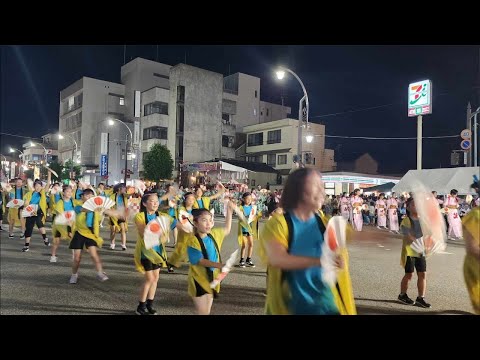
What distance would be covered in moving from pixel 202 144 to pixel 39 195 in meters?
35.5

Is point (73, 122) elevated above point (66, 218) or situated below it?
above

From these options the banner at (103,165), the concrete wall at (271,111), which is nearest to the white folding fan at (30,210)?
the banner at (103,165)

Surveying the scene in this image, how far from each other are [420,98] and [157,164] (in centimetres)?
2497

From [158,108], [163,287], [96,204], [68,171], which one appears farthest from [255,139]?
[163,287]

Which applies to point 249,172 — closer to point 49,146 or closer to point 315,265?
point 315,265

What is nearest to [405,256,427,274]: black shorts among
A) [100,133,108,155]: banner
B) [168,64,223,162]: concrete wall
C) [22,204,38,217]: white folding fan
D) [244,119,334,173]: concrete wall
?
[22,204,38,217]: white folding fan

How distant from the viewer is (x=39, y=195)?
36.0 feet

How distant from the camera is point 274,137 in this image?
42812mm

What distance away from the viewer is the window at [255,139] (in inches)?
1772

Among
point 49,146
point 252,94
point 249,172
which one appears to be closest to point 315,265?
point 249,172

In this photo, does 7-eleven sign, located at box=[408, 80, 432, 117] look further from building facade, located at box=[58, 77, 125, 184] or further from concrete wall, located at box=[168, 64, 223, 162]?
building facade, located at box=[58, 77, 125, 184]

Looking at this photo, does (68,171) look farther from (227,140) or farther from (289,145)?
(289,145)

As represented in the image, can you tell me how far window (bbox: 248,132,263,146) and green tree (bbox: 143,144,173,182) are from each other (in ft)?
33.6

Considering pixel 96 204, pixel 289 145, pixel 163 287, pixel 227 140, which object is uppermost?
pixel 227 140
